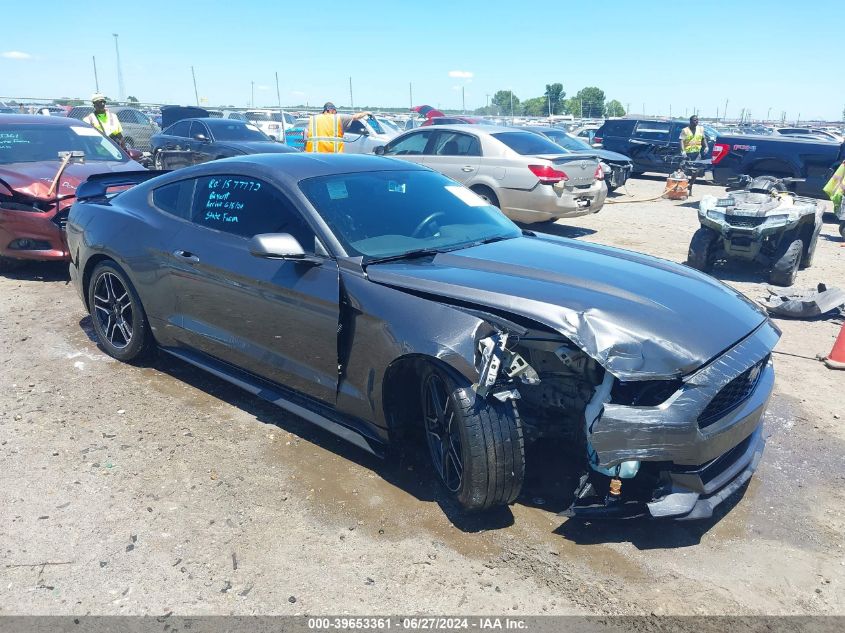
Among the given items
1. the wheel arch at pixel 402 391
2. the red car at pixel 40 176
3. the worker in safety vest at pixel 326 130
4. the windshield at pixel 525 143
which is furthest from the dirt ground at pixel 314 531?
the worker in safety vest at pixel 326 130

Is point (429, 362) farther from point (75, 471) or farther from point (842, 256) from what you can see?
point (842, 256)

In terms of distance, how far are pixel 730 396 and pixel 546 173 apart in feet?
22.1

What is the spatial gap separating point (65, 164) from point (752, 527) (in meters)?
7.16

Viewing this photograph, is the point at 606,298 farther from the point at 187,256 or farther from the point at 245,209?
the point at 187,256

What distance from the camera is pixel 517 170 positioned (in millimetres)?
9500

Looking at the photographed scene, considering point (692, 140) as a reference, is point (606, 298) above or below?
below

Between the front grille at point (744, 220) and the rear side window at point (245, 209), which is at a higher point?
the rear side window at point (245, 209)

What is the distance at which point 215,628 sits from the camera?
2.58m

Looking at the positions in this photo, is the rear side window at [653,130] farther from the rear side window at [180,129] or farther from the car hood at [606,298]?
the car hood at [606,298]

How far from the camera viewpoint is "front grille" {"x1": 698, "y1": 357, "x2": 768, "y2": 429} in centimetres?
289

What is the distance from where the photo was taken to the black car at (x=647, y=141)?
61.5 feet

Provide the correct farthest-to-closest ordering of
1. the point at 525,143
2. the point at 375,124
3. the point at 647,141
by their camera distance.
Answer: the point at 647,141 < the point at 375,124 < the point at 525,143

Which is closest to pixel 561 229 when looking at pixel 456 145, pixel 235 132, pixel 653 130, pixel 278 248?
pixel 456 145

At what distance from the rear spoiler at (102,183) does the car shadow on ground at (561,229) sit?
251 inches
